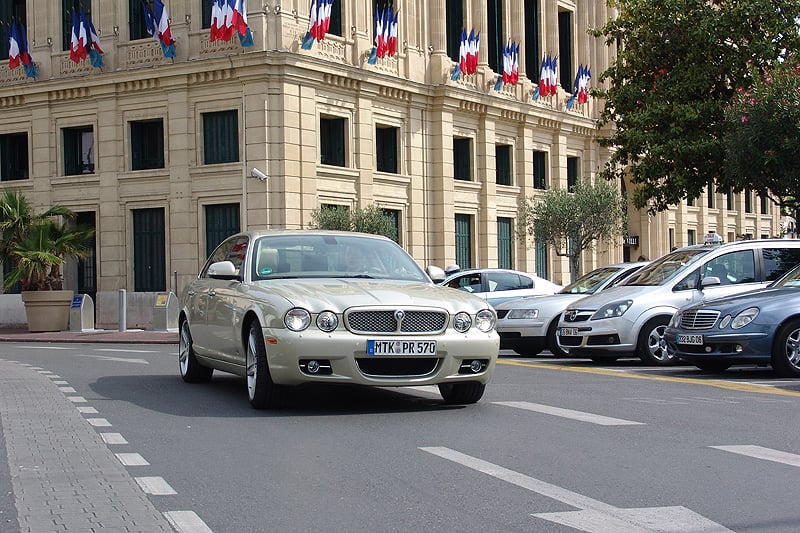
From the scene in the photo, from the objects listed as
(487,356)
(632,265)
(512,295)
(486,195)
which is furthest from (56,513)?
(486,195)

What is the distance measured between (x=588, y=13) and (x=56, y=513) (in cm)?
4594

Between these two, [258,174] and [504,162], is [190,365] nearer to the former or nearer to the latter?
[258,174]

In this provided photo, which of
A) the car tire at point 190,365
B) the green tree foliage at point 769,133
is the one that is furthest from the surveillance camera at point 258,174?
the car tire at point 190,365

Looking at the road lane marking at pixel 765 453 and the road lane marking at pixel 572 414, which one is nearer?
the road lane marking at pixel 765 453

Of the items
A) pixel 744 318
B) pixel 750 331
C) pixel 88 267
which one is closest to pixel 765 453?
pixel 750 331

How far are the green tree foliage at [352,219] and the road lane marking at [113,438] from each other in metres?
23.6

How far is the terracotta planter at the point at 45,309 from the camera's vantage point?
33.7 meters

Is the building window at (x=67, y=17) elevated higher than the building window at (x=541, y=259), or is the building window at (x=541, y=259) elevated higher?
the building window at (x=67, y=17)

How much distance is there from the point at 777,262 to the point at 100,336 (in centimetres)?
1880

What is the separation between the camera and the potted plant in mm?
33656

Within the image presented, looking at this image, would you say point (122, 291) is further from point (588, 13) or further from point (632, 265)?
point (588, 13)

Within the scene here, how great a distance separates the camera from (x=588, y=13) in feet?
163

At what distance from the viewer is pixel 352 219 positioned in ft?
112

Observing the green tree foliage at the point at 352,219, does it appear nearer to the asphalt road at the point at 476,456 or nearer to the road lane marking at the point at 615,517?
the asphalt road at the point at 476,456
